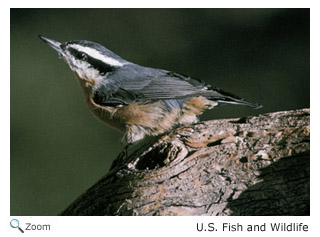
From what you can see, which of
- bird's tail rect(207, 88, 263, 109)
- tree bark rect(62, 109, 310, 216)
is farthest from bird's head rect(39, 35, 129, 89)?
tree bark rect(62, 109, 310, 216)

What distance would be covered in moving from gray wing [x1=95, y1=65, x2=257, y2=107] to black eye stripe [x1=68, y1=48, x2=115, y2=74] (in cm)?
6

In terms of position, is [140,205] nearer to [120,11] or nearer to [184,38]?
[184,38]

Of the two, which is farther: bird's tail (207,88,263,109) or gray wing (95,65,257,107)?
gray wing (95,65,257,107)

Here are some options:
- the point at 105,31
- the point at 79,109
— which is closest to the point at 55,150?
the point at 79,109

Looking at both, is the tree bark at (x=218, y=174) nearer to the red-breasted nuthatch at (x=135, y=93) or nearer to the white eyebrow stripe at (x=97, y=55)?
the red-breasted nuthatch at (x=135, y=93)

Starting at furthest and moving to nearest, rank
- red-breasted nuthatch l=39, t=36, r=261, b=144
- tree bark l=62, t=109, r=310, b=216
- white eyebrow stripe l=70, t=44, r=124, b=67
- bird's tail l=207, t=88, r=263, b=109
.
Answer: white eyebrow stripe l=70, t=44, r=124, b=67
red-breasted nuthatch l=39, t=36, r=261, b=144
bird's tail l=207, t=88, r=263, b=109
tree bark l=62, t=109, r=310, b=216

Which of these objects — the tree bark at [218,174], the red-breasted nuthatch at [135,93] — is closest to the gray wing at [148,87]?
the red-breasted nuthatch at [135,93]

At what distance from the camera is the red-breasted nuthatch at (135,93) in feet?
10.1

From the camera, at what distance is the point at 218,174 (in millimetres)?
2297

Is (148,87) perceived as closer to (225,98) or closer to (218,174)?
(225,98)

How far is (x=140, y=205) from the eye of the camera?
232 centimetres

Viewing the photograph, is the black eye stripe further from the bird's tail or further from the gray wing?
the bird's tail

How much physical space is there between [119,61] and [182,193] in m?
1.36

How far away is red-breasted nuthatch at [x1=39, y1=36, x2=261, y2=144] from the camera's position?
3086 millimetres
